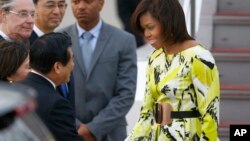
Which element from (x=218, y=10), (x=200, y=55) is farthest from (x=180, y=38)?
(x=218, y=10)

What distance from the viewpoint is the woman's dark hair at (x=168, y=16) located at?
5.69 m

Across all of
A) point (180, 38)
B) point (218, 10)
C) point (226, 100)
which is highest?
point (180, 38)

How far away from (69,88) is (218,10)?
3173 mm

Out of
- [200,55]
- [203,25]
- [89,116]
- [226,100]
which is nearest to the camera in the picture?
[200,55]

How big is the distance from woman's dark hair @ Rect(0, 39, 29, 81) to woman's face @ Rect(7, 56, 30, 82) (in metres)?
0.03

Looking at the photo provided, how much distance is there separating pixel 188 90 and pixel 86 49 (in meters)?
1.91

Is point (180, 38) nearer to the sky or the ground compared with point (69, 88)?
nearer to the sky

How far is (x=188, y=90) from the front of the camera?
18.5ft

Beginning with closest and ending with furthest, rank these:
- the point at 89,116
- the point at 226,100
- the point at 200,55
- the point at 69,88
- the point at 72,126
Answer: the point at 72,126 → the point at 200,55 → the point at 69,88 → the point at 89,116 → the point at 226,100

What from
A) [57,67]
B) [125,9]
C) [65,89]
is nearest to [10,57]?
[57,67]

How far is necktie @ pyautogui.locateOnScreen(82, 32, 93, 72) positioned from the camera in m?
7.36

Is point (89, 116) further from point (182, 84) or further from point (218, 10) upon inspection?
point (218, 10)

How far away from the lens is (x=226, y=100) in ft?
27.2

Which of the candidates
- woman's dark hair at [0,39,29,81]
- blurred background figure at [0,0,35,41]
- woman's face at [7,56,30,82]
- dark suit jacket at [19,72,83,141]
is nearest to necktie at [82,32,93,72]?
blurred background figure at [0,0,35,41]
